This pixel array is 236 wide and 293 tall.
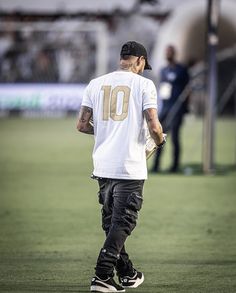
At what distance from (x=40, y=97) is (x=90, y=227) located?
20813 mm

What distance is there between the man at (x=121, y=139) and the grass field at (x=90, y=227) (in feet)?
1.63

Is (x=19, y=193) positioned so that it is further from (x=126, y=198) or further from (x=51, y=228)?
(x=126, y=198)

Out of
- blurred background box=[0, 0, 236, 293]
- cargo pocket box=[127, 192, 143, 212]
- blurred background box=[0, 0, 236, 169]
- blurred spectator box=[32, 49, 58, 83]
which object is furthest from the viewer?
blurred spectator box=[32, 49, 58, 83]

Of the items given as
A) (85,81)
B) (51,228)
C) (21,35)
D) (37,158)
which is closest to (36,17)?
(21,35)

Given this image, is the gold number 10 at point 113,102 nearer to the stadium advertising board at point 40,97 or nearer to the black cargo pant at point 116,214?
the black cargo pant at point 116,214

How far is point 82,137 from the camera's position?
25891 millimetres

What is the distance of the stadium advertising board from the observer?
32156mm

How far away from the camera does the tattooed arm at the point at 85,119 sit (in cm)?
800

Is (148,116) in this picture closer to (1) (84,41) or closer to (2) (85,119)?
(2) (85,119)

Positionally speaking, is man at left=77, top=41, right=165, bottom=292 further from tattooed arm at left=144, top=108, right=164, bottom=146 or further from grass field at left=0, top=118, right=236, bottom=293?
grass field at left=0, top=118, right=236, bottom=293

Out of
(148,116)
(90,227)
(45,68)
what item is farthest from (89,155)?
(148,116)

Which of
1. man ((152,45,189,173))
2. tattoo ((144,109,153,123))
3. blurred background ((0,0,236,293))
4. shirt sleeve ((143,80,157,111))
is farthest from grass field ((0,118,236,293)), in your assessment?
shirt sleeve ((143,80,157,111))

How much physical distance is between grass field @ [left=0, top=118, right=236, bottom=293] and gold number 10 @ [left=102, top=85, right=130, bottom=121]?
1.41 m

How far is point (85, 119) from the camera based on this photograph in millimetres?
8016
